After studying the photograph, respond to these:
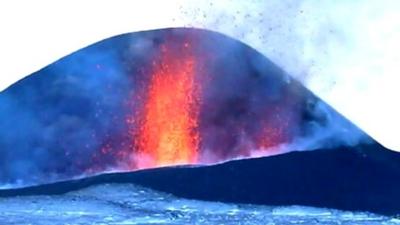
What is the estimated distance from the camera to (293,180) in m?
2.57

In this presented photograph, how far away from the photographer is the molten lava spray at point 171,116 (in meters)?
2.61

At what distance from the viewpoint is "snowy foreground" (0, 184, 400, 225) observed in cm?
235

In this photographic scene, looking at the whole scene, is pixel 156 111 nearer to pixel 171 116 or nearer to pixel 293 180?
pixel 171 116

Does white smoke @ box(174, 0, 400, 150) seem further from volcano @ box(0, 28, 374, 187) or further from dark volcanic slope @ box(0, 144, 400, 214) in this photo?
dark volcanic slope @ box(0, 144, 400, 214)

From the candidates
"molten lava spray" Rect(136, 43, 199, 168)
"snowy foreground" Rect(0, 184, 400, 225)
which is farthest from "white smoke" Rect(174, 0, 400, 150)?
"snowy foreground" Rect(0, 184, 400, 225)

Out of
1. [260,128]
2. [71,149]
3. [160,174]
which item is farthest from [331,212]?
[71,149]

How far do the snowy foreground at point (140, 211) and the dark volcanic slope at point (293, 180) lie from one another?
0.04 m

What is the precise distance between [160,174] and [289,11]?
0.64 meters

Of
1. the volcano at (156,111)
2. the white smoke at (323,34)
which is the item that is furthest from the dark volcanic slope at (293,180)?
the white smoke at (323,34)

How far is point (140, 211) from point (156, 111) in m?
0.37

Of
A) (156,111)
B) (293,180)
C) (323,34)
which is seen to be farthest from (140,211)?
(323,34)

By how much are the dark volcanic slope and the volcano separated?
1.4 inches

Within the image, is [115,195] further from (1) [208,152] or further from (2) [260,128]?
(2) [260,128]

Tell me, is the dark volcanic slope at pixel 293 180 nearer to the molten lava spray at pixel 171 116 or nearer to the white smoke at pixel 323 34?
the molten lava spray at pixel 171 116
